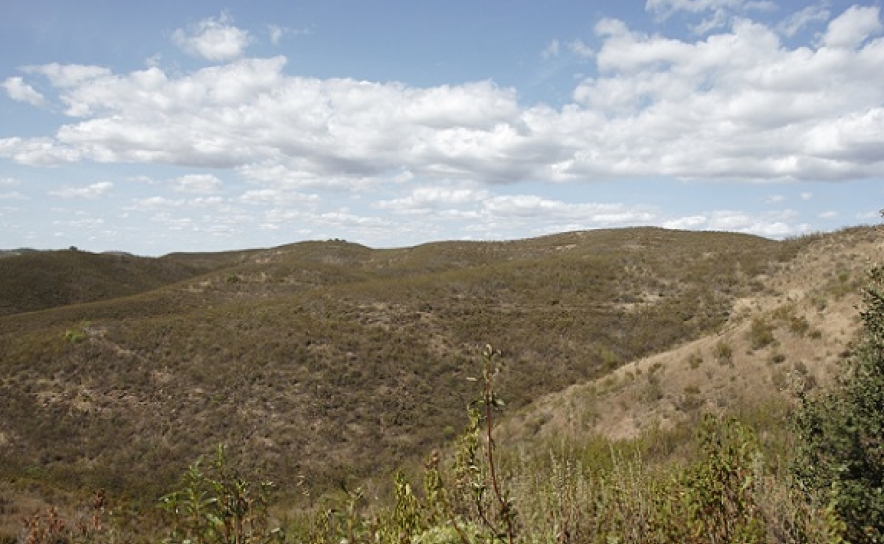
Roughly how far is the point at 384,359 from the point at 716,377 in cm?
1794

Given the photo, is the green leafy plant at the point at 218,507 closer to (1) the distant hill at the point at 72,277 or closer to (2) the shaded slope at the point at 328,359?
(2) the shaded slope at the point at 328,359

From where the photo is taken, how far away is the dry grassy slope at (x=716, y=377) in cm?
1617

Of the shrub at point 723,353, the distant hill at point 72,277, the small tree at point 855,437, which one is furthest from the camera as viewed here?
the distant hill at point 72,277

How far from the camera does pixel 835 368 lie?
15094 mm

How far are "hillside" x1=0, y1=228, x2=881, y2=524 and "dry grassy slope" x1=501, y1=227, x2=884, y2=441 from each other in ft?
0.32

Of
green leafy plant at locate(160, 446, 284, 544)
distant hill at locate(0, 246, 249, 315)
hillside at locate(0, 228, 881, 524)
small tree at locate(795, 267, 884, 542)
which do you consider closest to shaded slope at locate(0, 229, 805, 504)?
hillside at locate(0, 228, 881, 524)

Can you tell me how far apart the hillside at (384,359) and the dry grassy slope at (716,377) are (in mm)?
97

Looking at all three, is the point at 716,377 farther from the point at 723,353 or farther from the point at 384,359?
the point at 384,359

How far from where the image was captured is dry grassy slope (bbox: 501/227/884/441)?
16172 millimetres

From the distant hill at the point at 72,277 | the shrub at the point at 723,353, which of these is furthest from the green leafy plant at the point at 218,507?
the distant hill at the point at 72,277

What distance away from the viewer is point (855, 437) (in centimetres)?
617

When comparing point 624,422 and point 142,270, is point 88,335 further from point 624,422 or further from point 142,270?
point 142,270

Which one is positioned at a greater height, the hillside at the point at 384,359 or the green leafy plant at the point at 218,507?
the green leafy plant at the point at 218,507

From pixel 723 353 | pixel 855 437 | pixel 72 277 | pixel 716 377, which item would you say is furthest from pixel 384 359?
pixel 72 277
